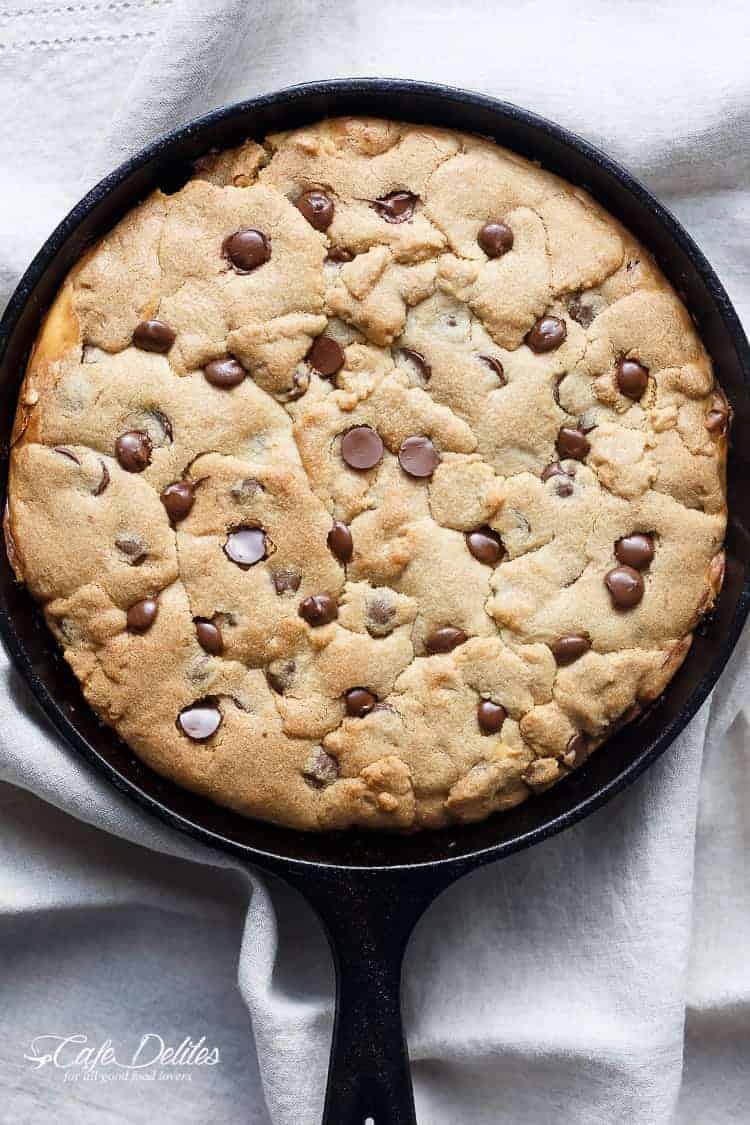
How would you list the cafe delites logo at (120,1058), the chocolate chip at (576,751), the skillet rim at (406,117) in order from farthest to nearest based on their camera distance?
the cafe delites logo at (120,1058), the chocolate chip at (576,751), the skillet rim at (406,117)

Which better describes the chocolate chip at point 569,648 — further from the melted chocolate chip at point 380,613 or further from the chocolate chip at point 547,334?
the chocolate chip at point 547,334

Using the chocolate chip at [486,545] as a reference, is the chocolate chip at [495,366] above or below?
above

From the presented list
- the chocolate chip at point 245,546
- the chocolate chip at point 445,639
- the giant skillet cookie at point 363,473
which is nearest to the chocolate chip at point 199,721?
the giant skillet cookie at point 363,473

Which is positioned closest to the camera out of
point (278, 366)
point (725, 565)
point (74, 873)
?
point (278, 366)

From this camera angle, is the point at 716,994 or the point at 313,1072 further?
the point at 716,994

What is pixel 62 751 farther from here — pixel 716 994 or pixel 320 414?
pixel 716 994

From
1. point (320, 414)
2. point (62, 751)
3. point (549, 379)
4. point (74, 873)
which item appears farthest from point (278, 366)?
point (74, 873)

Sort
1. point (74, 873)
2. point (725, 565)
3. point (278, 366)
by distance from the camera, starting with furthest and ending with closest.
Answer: point (74, 873) → point (725, 565) → point (278, 366)

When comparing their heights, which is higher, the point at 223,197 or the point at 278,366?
the point at 223,197
